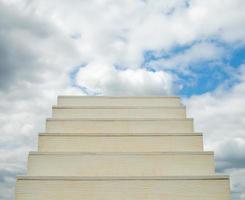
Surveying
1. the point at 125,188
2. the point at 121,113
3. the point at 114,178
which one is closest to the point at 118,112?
the point at 121,113

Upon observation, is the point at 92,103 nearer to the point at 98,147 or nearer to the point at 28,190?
the point at 98,147

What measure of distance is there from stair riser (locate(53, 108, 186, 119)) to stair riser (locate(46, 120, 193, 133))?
1.19 m

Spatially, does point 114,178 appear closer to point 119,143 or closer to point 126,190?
point 126,190

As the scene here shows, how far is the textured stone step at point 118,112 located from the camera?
25.7 m

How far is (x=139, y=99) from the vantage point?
27.2m

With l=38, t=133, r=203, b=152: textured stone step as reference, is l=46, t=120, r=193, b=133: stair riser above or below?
above

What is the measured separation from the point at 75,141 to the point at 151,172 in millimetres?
4586

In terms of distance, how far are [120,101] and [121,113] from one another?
1.39 m

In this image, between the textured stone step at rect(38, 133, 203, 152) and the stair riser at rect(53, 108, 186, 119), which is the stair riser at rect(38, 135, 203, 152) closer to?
the textured stone step at rect(38, 133, 203, 152)

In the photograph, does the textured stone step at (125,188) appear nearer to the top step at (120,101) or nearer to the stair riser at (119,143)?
the stair riser at (119,143)

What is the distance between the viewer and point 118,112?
2597 centimetres

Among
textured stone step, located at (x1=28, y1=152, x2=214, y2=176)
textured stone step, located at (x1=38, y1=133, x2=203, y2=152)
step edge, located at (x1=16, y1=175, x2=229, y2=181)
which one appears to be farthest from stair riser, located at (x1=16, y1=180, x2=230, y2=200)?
textured stone step, located at (x1=38, y1=133, x2=203, y2=152)

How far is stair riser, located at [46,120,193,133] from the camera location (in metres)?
24.2

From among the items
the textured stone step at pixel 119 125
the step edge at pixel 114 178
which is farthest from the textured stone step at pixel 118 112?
the step edge at pixel 114 178
